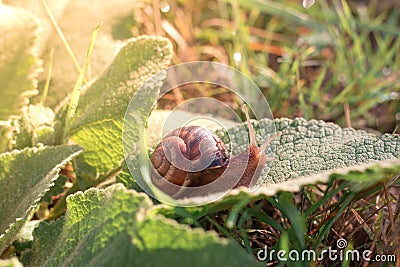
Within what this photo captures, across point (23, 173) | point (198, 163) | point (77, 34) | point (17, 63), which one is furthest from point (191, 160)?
point (77, 34)

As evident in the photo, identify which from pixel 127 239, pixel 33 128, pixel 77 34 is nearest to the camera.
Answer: pixel 127 239

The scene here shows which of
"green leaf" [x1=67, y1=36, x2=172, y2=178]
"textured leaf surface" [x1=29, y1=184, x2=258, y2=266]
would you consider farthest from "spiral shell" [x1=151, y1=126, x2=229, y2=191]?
"textured leaf surface" [x1=29, y1=184, x2=258, y2=266]

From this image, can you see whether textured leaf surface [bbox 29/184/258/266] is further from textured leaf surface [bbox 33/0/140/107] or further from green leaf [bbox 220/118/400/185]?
textured leaf surface [bbox 33/0/140/107]

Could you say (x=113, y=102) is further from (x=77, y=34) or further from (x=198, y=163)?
(x=77, y=34)

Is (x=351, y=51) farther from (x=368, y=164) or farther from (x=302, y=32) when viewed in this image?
(x=368, y=164)

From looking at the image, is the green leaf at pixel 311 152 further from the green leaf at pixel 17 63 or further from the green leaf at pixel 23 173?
the green leaf at pixel 17 63

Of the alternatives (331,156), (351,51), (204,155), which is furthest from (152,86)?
(351,51)

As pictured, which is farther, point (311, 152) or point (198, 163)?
point (198, 163)
